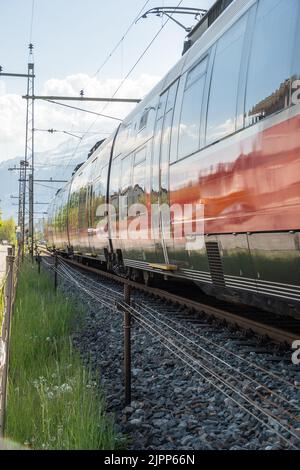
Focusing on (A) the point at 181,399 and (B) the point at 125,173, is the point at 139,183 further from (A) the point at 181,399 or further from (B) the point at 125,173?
(A) the point at 181,399

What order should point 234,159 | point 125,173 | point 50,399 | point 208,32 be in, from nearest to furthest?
point 50,399 < point 234,159 < point 208,32 < point 125,173

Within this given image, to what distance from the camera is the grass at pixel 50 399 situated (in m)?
4.62

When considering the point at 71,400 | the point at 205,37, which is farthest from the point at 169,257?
the point at 71,400

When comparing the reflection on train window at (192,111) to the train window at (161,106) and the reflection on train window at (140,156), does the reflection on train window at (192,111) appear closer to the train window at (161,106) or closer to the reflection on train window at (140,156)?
the train window at (161,106)

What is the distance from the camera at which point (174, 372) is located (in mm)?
6711

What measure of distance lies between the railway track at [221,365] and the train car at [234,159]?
53 cm

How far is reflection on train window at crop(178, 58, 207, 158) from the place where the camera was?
8250 mm

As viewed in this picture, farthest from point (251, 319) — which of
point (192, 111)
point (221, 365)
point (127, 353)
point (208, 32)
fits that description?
point (208, 32)

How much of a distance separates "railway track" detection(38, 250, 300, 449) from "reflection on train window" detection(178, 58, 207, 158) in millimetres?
2000

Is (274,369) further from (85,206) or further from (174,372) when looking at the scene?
(85,206)

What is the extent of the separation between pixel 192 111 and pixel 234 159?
2.16 metres

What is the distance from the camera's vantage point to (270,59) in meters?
5.93

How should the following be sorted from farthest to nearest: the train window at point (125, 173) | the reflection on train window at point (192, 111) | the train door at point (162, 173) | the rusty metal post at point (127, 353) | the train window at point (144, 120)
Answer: the train window at point (125, 173) → the train window at point (144, 120) → the train door at point (162, 173) → the reflection on train window at point (192, 111) → the rusty metal post at point (127, 353)

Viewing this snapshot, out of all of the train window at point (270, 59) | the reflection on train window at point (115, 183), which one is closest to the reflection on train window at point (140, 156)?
the reflection on train window at point (115, 183)
